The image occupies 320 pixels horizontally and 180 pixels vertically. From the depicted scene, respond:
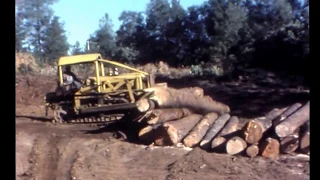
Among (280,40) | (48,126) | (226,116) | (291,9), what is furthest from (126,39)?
(226,116)

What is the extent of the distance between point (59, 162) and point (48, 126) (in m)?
6.77

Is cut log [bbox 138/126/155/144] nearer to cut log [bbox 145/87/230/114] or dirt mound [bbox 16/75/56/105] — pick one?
cut log [bbox 145/87/230/114]

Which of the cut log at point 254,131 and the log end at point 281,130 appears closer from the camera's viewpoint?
the log end at point 281,130

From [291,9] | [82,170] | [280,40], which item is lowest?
[82,170]

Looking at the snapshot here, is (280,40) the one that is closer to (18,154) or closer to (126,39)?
(126,39)

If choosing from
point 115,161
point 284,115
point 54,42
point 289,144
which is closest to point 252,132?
point 289,144

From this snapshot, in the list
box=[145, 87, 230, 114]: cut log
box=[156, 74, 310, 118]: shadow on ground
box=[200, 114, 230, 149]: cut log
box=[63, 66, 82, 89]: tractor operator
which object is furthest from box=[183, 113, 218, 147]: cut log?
box=[63, 66, 82, 89]: tractor operator

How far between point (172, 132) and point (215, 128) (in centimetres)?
96

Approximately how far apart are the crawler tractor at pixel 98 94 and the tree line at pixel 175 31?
75.3 ft

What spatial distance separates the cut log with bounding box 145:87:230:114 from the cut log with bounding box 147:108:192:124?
0.42 metres

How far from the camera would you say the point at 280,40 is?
38.2 m

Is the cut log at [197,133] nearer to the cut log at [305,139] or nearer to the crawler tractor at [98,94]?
the cut log at [305,139]

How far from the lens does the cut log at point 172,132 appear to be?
1417 centimetres

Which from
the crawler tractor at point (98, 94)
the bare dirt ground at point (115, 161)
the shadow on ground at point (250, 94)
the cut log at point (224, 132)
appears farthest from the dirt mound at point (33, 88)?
the cut log at point (224, 132)
